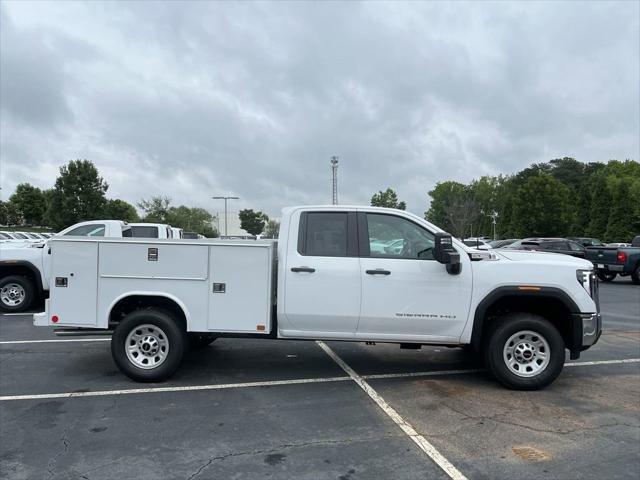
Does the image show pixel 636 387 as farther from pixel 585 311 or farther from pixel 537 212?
pixel 537 212

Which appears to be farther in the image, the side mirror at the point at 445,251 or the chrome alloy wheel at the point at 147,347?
the chrome alloy wheel at the point at 147,347

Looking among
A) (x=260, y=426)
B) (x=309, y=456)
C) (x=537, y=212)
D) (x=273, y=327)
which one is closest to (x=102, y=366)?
(x=273, y=327)

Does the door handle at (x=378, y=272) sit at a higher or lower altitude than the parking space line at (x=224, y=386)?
higher

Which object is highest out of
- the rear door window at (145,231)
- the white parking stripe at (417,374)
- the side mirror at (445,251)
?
the rear door window at (145,231)

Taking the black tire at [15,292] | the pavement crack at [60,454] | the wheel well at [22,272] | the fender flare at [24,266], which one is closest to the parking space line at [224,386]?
the pavement crack at [60,454]

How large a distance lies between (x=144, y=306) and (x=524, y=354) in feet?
14.7

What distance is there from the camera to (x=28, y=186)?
8956 centimetres

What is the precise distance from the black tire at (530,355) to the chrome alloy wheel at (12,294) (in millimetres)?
9788

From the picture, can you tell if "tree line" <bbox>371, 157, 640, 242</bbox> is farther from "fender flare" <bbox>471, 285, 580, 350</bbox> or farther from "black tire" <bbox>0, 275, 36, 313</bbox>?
"black tire" <bbox>0, 275, 36, 313</bbox>

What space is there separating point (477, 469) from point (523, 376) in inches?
86.2

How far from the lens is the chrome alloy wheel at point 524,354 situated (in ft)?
18.9

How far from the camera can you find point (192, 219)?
281ft

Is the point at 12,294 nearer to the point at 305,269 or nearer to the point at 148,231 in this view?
the point at 148,231

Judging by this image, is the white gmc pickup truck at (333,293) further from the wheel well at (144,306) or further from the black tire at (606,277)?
the black tire at (606,277)
